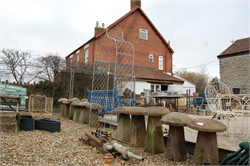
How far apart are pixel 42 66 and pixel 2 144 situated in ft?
33.6

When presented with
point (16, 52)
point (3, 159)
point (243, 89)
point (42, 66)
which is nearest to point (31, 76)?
point (42, 66)

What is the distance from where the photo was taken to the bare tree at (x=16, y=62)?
12.0 meters

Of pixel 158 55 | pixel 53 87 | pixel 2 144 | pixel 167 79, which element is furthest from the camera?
pixel 158 55

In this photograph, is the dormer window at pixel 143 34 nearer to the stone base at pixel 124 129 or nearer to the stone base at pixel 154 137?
the stone base at pixel 124 129

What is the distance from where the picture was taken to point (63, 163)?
2.72m

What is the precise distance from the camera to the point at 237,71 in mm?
14047

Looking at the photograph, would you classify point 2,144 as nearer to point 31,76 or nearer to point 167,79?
point 31,76

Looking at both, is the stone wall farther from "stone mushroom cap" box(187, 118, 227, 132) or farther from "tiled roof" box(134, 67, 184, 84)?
"stone mushroom cap" box(187, 118, 227, 132)

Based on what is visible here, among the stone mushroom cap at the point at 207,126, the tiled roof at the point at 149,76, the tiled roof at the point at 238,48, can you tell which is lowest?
the stone mushroom cap at the point at 207,126

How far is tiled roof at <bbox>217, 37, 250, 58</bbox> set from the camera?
13.8m

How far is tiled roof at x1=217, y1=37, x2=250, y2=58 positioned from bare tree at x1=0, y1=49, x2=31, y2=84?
15838 millimetres

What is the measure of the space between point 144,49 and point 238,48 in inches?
313

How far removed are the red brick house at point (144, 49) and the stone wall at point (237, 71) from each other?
374 centimetres

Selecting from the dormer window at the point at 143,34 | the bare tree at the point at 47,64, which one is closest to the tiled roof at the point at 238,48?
the dormer window at the point at 143,34
